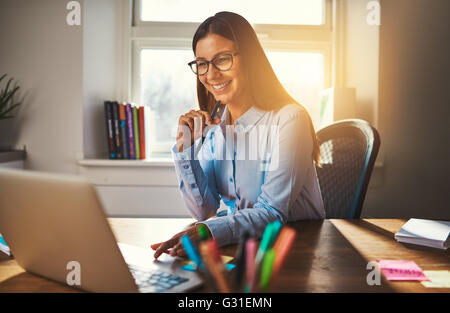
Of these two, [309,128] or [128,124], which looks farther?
[128,124]

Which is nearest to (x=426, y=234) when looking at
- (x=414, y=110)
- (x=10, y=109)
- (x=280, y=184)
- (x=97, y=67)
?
(x=280, y=184)

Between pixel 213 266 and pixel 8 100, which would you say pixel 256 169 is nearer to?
pixel 213 266

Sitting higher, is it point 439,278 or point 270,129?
point 270,129

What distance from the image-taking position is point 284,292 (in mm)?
607

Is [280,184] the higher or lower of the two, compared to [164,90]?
lower

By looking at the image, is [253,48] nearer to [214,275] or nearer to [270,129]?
[270,129]

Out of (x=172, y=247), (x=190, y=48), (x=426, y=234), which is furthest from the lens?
(x=190, y=48)

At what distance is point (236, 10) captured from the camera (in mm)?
2436

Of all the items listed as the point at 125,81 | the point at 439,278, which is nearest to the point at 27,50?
the point at 125,81

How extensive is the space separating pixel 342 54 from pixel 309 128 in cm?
135

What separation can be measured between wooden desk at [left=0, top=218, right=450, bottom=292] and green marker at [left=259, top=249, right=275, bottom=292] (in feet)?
0.60

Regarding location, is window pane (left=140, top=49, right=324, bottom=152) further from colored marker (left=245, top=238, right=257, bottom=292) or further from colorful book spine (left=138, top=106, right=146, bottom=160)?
colored marker (left=245, top=238, right=257, bottom=292)

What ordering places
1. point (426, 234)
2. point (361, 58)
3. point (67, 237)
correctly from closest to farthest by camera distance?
point (67, 237) < point (426, 234) < point (361, 58)

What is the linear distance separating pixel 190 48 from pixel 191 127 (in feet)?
4.13
